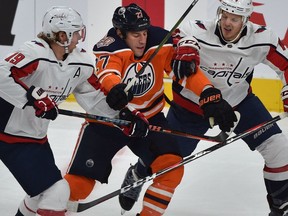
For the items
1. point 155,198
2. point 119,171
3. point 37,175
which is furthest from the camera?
point 119,171

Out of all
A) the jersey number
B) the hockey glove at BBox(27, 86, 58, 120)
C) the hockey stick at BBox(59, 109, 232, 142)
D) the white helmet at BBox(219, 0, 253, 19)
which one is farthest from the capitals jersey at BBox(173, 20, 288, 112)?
the hockey glove at BBox(27, 86, 58, 120)

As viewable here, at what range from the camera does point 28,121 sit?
3.44 metres

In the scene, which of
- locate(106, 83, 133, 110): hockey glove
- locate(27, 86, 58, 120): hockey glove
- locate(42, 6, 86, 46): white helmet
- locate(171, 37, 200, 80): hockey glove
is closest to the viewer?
locate(27, 86, 58, 120): hockey glove

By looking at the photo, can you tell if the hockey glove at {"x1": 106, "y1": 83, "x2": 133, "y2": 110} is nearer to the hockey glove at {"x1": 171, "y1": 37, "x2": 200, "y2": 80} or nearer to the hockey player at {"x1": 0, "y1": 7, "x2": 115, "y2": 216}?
the hockey player at {"x1": 0, "y1": 7, "x2": 115, "y2": 216}

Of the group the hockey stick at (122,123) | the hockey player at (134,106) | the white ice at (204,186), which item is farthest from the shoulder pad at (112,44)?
the white ice at (204,186)

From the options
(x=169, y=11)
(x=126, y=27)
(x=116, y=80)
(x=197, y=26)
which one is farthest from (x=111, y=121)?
(x=169, y=11)

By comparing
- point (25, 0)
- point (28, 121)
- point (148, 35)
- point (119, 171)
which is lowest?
point (119, 171)

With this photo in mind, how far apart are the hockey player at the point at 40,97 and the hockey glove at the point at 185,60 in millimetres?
483

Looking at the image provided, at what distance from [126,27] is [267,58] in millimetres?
791

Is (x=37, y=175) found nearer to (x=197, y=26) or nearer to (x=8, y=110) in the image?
A: (x=8, y=110)

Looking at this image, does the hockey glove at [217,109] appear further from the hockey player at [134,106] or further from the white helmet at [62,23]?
the white helmet at [62,23]

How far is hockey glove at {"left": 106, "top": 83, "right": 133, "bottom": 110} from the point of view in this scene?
3.52 metres

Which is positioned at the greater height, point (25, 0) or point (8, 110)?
point (8, 110)

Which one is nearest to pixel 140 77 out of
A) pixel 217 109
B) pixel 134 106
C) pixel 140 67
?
pixel 140 67
